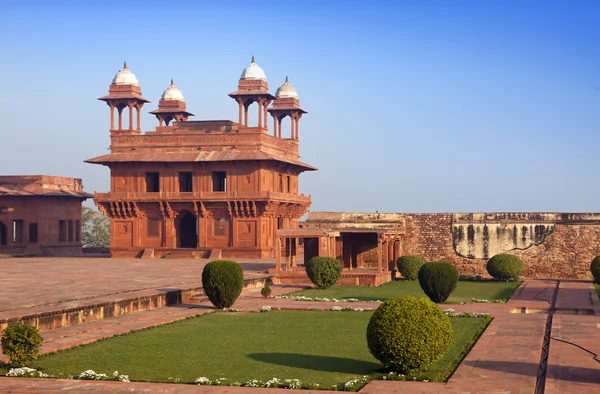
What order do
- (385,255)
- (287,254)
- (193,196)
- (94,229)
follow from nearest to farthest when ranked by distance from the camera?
(287,254)
(385,255)
(193,196)
(94,229)

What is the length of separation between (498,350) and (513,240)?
70.2ft

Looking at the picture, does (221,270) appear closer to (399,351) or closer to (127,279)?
(127,279)

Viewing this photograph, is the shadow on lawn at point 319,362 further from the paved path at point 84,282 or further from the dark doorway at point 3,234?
the dark doorway at point 3,234

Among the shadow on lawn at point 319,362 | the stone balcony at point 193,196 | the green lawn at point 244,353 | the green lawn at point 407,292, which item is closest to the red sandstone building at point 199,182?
the stone balcony at point 193,196

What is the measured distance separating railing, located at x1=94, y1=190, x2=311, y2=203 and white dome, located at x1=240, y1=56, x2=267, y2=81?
6.47 meters

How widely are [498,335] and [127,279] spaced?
14907 millimetres

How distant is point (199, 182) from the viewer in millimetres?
43656

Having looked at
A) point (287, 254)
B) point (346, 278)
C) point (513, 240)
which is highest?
point (513, 240)

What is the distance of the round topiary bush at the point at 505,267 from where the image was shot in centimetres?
3089

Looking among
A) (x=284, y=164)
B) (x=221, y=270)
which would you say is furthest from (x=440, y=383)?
(x=284, y=164)

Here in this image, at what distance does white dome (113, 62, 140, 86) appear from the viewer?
1828 inches

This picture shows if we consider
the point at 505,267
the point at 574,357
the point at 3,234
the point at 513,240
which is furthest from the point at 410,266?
→ the point at 3,234

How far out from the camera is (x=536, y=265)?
33062mm

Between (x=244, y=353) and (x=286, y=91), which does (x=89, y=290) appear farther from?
(x=286, y=91)
